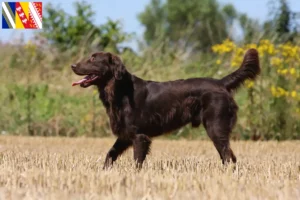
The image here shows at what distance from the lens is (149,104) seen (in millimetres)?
8016

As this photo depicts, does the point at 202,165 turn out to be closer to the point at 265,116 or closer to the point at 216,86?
the point at 216,86

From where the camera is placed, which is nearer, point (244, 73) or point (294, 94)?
point (244, 73)

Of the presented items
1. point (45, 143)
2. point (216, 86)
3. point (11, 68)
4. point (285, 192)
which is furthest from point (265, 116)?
point (285, 192)

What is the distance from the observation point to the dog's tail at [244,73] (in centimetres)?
832

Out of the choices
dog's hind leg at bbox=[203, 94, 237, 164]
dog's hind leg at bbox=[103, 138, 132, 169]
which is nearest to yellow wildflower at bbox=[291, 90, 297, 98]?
dog's hind leg at bbox=[203, 94, 237, 164]

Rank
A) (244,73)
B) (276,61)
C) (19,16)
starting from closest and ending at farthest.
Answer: (244,73)
(19,16)
(276,61)

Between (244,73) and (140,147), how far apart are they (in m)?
1.60

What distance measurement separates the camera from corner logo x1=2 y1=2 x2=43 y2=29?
444 inches

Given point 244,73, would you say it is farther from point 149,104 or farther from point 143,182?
point 143,182

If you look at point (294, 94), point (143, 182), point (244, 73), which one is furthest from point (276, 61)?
point (143, 182)

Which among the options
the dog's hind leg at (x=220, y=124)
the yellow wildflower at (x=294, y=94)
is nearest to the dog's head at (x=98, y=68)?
the dog's hind leg at (x=220, y=124)

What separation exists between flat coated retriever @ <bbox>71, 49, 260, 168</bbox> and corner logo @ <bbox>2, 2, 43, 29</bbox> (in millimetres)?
3602

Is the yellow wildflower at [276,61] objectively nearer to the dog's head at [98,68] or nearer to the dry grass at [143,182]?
the dry grass at [143,182]

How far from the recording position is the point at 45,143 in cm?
1222
